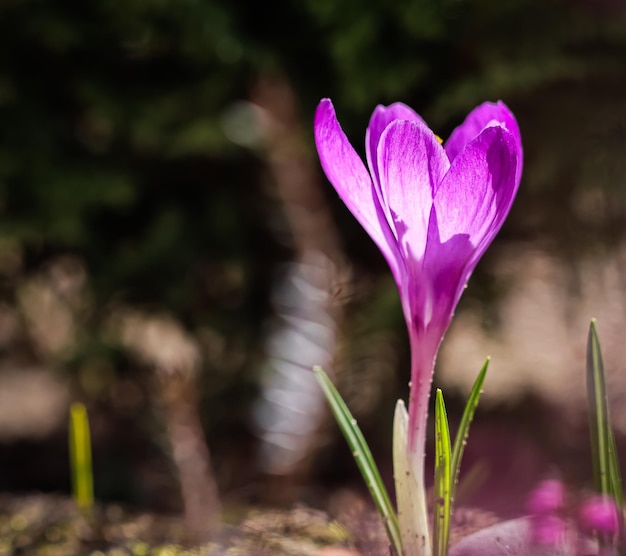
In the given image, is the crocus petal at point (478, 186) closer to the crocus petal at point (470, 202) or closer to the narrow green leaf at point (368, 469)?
the crocus petal at point (470, 202)

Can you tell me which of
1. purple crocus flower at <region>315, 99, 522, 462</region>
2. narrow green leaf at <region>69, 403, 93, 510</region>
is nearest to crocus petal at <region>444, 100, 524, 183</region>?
purple crocus flower at <region>315, 99, 522, 462</region>

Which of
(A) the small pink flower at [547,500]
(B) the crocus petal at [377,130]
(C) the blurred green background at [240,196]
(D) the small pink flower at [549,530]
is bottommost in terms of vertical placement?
(D) the small pink flower at [549,530]

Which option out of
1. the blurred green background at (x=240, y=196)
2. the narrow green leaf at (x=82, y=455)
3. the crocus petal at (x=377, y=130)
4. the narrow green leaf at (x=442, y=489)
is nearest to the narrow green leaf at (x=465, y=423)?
the narrow green leaf at (x=442, y=489)

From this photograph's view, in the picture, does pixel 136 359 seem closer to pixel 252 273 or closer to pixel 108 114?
pixel 252 273

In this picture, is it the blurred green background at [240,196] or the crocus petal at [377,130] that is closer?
the crocus petal at [377,130]

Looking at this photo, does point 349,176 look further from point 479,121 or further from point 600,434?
point 600,434

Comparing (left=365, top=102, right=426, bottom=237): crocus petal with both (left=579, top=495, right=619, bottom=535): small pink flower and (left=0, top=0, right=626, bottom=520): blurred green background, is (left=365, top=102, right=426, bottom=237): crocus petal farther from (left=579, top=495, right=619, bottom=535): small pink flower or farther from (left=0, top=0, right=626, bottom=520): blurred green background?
(left=0, top=0, right=626, bottom=520): blurred green background

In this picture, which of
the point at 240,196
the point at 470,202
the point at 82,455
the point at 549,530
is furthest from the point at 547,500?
the point at 240,196
